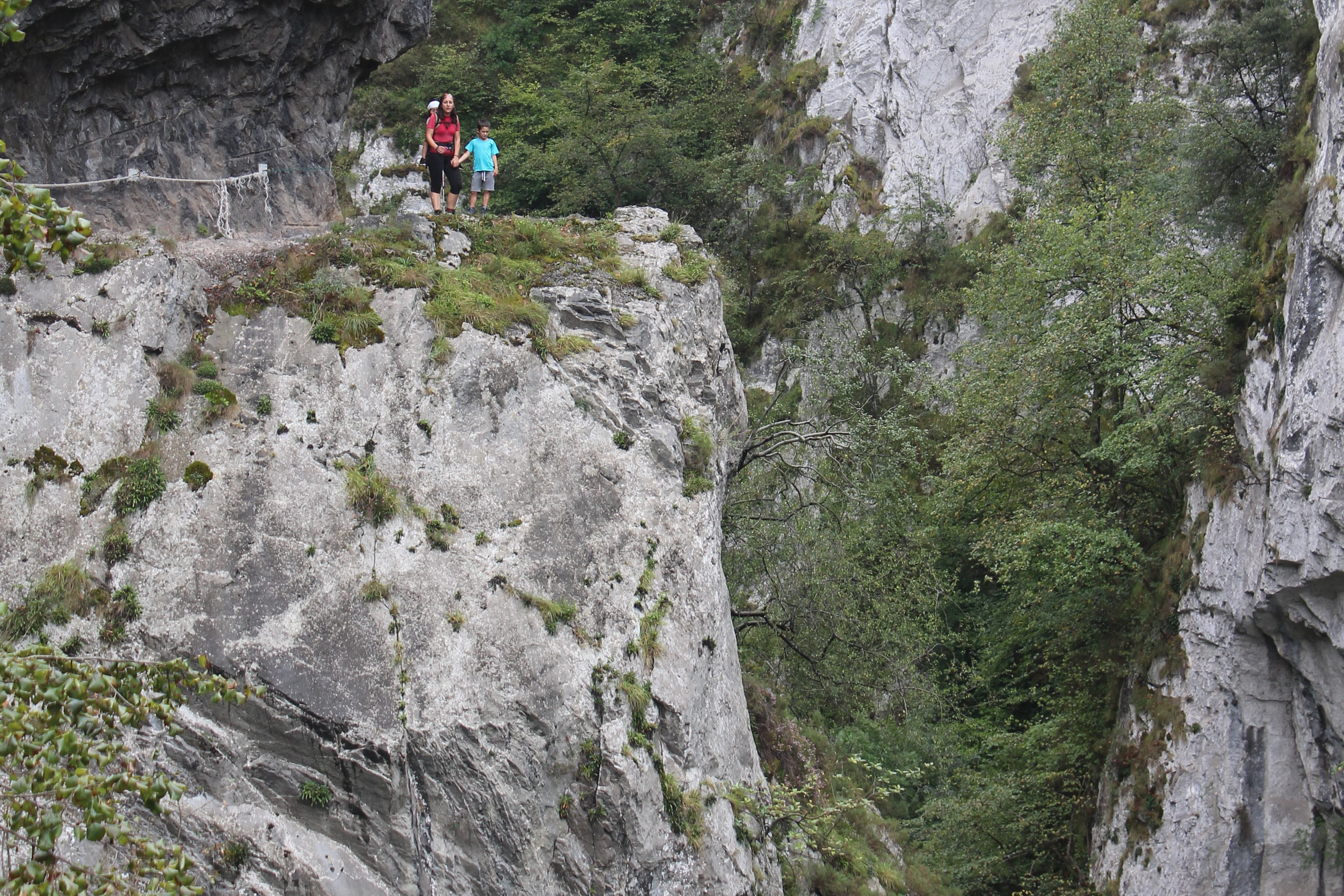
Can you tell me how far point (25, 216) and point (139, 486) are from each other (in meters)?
4.91

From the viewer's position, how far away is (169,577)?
8133mm

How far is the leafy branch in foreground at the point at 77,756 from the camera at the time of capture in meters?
3.90

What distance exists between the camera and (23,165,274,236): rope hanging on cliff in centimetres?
1053

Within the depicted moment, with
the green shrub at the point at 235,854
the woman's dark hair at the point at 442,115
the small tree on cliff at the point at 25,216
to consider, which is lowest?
the green shrub at the point at 235,854

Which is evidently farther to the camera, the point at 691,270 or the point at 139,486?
the point at 691,270

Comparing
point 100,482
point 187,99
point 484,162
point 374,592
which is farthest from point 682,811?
point 187,99

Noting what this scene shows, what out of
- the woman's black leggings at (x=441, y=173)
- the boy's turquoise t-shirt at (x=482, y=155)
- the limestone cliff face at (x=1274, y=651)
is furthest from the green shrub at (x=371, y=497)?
the limestone cliff face at (x=1274, y=651)

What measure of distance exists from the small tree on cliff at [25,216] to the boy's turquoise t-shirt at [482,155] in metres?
8.82

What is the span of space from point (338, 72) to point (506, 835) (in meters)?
10.5

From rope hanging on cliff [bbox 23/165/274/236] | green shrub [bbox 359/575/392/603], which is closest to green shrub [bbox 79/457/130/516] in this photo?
green shrub [bbox 359/575/392/603]

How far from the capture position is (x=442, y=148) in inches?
479

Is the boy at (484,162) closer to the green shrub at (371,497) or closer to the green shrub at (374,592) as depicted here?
the green shrub at (371,497)

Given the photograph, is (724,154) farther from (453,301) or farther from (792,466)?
(453,301)

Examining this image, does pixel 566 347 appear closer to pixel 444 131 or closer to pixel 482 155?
pixel 444 131
